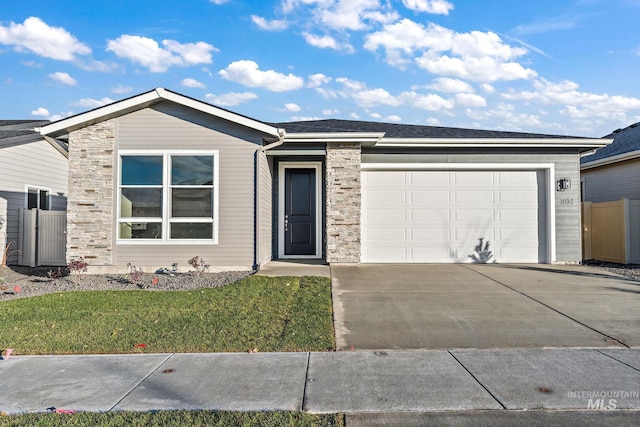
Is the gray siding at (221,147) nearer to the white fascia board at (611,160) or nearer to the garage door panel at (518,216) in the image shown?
the garage door panel at (518,216)

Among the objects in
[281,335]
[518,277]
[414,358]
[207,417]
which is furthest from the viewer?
[518,277]

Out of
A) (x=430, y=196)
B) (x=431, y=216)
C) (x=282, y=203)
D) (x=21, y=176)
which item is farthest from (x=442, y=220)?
(x=21, y=176)

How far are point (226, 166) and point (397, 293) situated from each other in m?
4.76

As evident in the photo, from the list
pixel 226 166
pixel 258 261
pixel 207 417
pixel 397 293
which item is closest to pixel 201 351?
pixel 207 417

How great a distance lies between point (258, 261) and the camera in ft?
31.0

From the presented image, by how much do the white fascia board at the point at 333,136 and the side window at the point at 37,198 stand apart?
7965 mm

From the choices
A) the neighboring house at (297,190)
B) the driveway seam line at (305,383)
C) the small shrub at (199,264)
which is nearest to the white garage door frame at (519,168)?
the neighboring house at (297,190)

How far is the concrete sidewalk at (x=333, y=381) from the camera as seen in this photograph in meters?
3.38

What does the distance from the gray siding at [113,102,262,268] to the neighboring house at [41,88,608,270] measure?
23 mm

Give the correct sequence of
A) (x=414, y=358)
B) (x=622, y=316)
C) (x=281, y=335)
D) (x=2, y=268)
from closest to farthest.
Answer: (x=414, y=358), (x=281, y=335), (x=622, y=316), (x=2, y=268)

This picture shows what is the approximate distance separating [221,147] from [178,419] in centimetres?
720

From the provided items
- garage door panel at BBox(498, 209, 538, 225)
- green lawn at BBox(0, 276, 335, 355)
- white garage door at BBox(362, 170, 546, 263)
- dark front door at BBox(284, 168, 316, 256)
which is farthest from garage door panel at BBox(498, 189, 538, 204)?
green lawn at BBox(0, 276, 335, 355)

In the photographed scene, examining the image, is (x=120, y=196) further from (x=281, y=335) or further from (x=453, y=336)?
(x=453, y=336)

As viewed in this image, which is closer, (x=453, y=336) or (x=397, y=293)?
(x=453, y=336)
